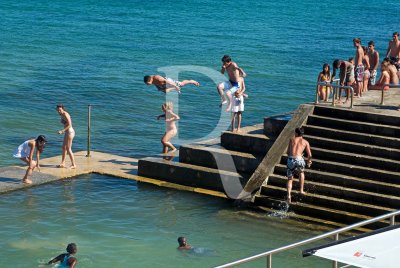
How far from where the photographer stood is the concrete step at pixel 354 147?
70.0 ft

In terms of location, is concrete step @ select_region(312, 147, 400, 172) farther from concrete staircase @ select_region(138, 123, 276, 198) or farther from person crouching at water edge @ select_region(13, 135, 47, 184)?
person crouching at water edge @ select_region(13, 135, 47, 184)

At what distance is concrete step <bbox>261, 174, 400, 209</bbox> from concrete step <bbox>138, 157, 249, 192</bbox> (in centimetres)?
79

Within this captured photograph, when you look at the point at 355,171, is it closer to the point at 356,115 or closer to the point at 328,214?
the point at 328,214

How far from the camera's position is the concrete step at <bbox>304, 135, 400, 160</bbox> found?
70.0 feet

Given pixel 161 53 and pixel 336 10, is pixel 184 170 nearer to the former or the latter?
pixel 161 53

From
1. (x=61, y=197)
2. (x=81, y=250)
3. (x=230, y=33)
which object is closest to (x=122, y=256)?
(x=81, y=250)

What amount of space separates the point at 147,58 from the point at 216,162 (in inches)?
1301

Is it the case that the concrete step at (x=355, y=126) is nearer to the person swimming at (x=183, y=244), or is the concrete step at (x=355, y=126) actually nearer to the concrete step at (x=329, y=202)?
the concrete step at (x=329, y=202)

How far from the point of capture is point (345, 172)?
21391 mm

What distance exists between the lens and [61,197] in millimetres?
21734

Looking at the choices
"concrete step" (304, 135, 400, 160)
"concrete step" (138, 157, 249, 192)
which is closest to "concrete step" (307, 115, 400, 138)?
"concrete step" (304, 135, 400, 160)

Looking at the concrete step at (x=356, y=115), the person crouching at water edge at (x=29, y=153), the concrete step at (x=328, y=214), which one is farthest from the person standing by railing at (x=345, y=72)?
the person crouching at water edge at (x=29, y=153)

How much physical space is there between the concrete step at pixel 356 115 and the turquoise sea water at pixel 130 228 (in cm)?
335

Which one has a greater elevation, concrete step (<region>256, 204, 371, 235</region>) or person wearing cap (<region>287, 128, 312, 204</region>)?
person wearing cap (<region>287, 128, 312, 204</region>)
